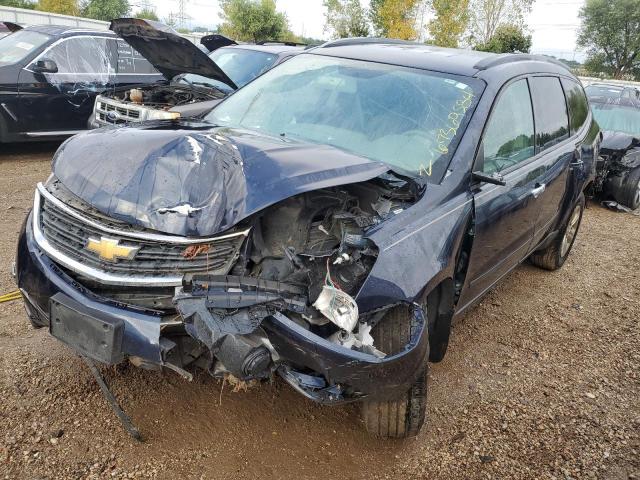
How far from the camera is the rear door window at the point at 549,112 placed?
3848 millimetres

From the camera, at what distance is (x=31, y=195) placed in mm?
5844

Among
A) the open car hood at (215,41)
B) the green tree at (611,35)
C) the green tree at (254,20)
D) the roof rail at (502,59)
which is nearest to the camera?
the roof rail at (502,59)

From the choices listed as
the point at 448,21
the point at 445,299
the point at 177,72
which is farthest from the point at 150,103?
the point at 448,21

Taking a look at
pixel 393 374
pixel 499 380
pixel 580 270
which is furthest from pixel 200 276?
pixel 580 270

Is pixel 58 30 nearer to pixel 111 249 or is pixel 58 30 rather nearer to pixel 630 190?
pixel 111 249

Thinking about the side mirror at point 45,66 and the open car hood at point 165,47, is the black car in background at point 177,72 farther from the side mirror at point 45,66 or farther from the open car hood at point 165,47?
the side mirror at point 45,66

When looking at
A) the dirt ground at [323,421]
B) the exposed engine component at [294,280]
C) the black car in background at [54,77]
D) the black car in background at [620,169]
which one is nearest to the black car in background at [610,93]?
the black car in background at [620,169]

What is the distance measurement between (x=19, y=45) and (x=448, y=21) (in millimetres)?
23037

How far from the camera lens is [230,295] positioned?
2105 millimetres

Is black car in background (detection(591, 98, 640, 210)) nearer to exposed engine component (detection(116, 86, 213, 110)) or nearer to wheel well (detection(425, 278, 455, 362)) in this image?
exposed engine component (detection(116, 86, 213, 110))

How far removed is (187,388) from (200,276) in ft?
3.40

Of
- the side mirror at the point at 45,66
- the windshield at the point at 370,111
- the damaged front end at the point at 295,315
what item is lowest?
the damaged front end at the point at 295,315

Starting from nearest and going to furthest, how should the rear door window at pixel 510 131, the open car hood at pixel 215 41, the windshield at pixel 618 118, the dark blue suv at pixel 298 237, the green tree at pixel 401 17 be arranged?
the dark blue suv at pixel 298 237
the rear door window at pixel 510 131
the windshield at pixel 618 118
the open car hood at pixel 215 41
the green tree at pixel 401 17

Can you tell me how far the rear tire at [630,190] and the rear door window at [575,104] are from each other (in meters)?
3.56
